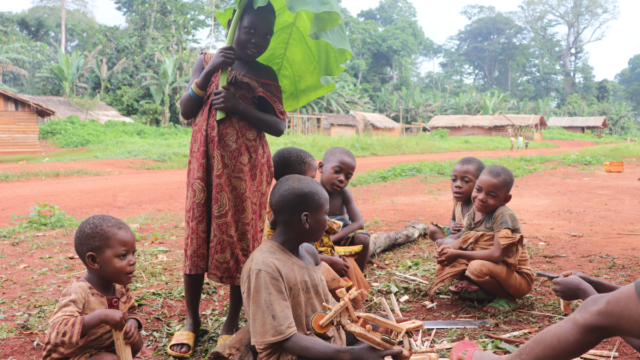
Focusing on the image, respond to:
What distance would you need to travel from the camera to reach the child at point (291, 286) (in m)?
1.91

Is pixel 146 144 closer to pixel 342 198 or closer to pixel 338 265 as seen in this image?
pixel 342 198

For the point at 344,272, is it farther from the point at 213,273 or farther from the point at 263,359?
the point at 263,359

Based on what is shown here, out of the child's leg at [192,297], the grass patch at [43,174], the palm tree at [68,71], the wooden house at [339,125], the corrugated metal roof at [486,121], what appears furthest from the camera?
the corrugated metal roof at [486,121]

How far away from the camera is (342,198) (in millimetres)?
3717

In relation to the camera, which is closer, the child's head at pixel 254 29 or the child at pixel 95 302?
the child at pixel 95 302

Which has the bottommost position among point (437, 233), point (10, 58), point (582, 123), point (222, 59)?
point (437, 233)

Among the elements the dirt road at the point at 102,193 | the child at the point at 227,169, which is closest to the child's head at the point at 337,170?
the child at the point at 227,169

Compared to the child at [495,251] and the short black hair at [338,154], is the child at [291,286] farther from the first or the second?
the child at [495,251]

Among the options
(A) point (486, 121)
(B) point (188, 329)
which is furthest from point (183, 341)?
(A) point (486, 121)

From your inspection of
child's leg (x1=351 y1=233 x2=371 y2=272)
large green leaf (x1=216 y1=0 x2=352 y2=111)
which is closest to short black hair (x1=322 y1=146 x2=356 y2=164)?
large green leaf (x1=216 y1=0 x2=352 y2=111)

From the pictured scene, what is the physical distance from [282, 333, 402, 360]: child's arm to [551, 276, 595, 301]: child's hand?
968mm

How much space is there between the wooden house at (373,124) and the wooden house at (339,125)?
998mm

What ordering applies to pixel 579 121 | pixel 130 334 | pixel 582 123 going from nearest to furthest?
pixel 130 334 < pixel 582 123 < pixel 579 121

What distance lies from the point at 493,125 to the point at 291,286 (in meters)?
36.8
